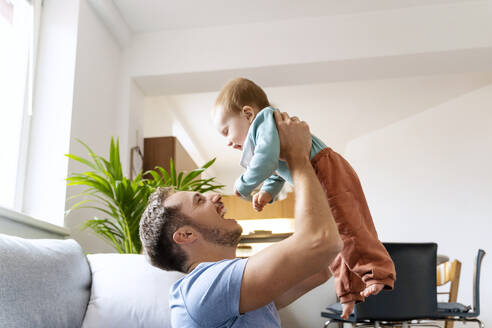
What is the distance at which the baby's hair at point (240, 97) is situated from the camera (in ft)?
5.18

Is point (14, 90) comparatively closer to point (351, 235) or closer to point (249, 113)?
point (249, 113)

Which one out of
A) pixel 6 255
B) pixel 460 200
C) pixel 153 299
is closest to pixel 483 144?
pixel 460 200

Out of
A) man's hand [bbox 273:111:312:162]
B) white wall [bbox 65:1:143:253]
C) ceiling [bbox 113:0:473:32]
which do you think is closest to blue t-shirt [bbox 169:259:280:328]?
man's hand [bbox 273:111:312:162]

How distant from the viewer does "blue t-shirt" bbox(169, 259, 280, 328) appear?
1141mm

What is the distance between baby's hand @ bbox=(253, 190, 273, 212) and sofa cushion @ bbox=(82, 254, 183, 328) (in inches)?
26.4

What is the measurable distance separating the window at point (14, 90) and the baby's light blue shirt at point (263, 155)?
1.95 metres

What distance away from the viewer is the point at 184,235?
1.40m

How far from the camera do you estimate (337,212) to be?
131 centimetres

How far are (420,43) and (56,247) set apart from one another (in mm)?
3134

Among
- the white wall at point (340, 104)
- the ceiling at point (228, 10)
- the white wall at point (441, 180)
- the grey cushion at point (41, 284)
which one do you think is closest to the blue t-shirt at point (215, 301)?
the grey cushion at point (41, 284)

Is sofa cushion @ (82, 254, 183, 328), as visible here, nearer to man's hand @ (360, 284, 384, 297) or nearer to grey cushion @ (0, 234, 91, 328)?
grey cushion @ (0, 234, 91, 328)

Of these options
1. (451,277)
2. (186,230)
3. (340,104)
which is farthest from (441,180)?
(186,230)

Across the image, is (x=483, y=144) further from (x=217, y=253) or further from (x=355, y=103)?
(x=217, y=253)

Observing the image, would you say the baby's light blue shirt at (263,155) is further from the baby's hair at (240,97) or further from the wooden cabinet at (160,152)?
the wooden cabinet at (160,152)
